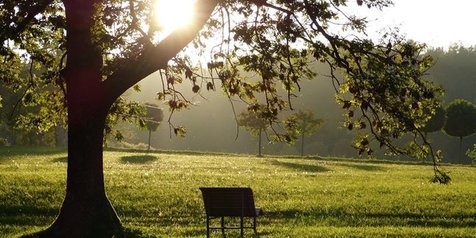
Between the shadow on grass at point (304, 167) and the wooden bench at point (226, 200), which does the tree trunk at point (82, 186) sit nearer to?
the wooden bench at point (226, 200)

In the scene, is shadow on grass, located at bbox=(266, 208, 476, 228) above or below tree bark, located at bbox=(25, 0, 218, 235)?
below

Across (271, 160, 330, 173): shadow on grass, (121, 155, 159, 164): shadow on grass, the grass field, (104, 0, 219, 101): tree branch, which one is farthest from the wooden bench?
(121, 155, 159, 164): shadow on grass

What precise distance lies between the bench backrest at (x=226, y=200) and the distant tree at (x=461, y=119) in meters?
66.4

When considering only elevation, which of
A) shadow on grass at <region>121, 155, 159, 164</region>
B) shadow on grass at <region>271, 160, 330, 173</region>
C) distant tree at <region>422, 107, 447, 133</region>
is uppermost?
distant tree at <region>422, 107, 447, 133</region>

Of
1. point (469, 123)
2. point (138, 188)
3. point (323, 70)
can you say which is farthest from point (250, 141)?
point (138, 188)

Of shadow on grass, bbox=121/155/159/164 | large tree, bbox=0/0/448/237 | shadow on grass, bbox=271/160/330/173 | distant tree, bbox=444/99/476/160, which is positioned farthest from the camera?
distant tree, bbox=444/99/476/160

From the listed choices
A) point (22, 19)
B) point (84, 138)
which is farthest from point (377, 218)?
point (22, 19)

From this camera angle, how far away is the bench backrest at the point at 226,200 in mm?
13383

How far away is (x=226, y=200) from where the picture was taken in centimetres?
1347

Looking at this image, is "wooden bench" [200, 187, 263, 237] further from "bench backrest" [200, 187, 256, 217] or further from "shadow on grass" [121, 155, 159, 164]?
"shadow on grass" [121, 155, 159, 164]

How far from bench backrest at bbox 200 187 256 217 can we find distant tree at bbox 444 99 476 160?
66364mm

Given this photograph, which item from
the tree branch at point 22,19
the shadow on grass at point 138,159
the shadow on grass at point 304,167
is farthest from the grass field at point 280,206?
the shadow on grass at point 138,159

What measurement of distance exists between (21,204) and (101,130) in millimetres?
7876

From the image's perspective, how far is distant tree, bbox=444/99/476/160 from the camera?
7519 cm
